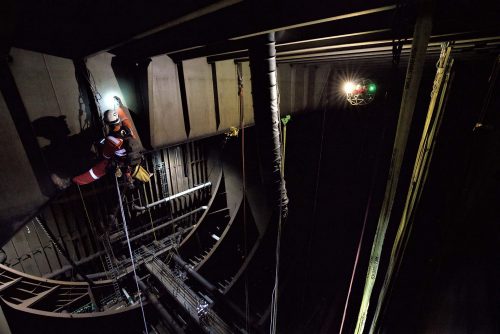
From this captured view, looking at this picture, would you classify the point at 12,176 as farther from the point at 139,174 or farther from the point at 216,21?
the point at 216,21

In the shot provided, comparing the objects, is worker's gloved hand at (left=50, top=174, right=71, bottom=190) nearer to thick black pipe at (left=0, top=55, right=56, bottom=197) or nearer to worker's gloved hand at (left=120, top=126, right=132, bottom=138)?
thick black pipe at (left=0, top=55, right=56, bottom=197)

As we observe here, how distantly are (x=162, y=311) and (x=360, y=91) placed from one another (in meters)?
13.2

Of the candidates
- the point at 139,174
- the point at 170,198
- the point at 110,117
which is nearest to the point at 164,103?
the point at 110,117

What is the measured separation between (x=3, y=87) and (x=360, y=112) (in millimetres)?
13788

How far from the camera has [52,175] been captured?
4.87 meters

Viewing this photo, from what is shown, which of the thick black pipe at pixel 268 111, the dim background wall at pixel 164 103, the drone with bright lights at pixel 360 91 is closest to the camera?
the thick black pipe at pixel 268 111

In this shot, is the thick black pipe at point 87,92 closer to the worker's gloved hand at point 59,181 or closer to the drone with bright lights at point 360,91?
the worker's gloved hand at point 59,181

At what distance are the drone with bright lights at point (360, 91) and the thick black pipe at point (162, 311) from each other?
40.9 feet

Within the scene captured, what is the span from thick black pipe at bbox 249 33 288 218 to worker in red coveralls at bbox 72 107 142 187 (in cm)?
325

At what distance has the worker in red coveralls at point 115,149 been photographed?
17.2ft

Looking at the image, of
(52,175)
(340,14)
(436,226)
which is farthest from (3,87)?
(436,226)

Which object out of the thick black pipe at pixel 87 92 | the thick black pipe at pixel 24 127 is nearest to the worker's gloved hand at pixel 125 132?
the thick black pipe at pixel 87 92

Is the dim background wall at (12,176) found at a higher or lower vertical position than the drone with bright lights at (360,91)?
lower

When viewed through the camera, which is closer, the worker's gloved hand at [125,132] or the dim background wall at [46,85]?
the dim background wall at [46,85]
